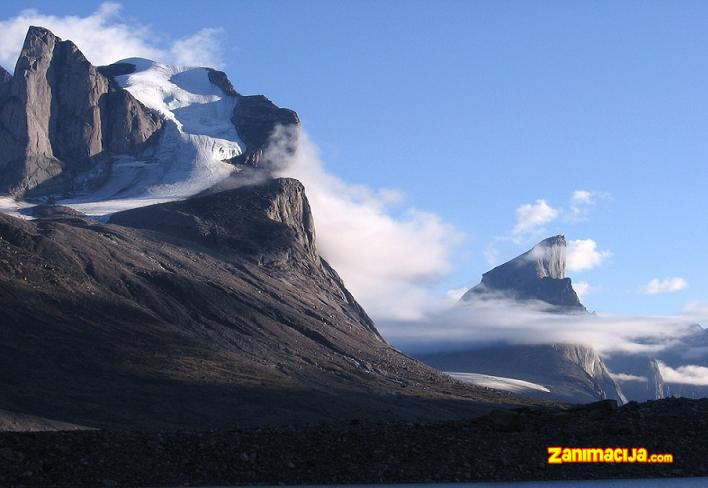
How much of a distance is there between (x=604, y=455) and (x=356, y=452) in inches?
837

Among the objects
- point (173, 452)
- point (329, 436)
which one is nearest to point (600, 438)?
point (329, 436)

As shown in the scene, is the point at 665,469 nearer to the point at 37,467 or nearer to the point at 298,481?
the point at 298,481

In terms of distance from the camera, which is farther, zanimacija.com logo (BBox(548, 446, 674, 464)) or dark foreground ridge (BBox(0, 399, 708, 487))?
zanimacija.com logo (BBox(548, 446, 674, 464))

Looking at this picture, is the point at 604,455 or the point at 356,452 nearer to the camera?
the point at 604,455

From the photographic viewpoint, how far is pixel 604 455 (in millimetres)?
99500

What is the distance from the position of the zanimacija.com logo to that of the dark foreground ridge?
0.61m

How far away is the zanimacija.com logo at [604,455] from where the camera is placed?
9875 cm

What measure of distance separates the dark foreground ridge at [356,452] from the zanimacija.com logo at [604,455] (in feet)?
2.00

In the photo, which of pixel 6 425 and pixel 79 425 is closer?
pixel 6 425

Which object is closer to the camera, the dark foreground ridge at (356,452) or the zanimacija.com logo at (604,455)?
the dark foreground ridge at (356,452)

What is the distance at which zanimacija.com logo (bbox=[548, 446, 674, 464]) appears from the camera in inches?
3888

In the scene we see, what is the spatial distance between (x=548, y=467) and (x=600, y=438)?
7.30 metres

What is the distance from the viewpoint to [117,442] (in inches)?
3905

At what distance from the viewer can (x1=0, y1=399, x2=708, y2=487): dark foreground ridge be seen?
94375 millimetres
